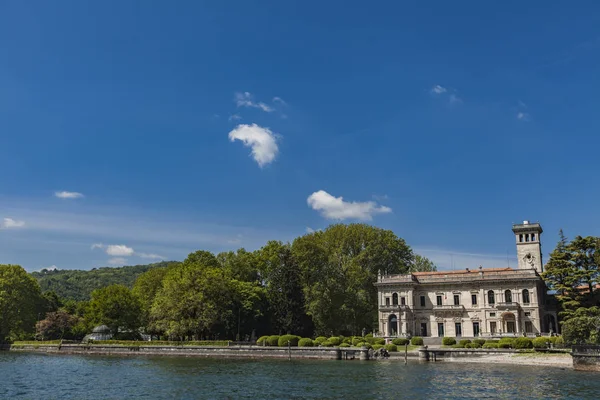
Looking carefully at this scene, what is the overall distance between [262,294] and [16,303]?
113ft

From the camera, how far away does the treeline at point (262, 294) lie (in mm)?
64062

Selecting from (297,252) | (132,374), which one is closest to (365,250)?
(297,252)

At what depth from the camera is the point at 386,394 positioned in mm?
28531

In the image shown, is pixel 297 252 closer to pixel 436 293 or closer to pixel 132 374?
pixel 436 293

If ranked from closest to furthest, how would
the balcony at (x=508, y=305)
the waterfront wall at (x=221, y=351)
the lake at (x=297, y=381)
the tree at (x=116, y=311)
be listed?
the lake at (x=297, y=381) → the waterfront wall at (x=221, y=351) → the balcony at (x=508, y=305) → the tree at (x=116, y=311)

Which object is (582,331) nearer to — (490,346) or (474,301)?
(490,346)

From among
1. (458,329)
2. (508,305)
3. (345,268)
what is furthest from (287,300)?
(508,305)

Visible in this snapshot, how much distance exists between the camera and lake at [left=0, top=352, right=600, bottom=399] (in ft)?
94.8

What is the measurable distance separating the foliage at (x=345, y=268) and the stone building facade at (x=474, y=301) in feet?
11.2

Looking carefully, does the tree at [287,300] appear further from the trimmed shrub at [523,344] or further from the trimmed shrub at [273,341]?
the trimmed shrub at [523,344]

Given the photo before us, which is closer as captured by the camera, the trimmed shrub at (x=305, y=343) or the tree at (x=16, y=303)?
the trimmed shrub at (x=305, y=343)

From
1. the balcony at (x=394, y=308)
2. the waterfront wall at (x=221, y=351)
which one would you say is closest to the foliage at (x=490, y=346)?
the waterfront wall at (x=221, y=351)

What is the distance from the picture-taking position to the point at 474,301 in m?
66.3

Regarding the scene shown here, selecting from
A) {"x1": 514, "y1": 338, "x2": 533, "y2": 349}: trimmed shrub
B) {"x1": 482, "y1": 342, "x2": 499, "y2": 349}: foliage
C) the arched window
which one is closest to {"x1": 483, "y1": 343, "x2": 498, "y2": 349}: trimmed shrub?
{"x1": 482, "y1": 342, "x2": 499, "y2": 349}: foliage
